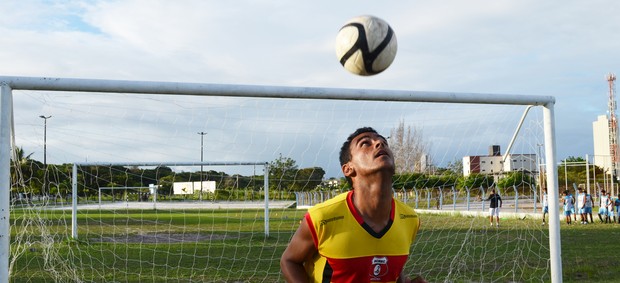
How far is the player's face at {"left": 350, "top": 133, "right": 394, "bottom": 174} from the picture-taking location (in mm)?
3703

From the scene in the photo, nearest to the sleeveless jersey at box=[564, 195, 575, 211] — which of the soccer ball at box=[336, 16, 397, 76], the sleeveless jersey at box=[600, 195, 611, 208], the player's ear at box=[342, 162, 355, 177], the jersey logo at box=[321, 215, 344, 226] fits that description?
the sleeveless jersey at box=[600, 195, 611, 208]

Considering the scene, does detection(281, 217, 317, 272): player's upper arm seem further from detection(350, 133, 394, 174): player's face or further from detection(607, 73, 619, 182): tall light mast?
detection(607, 73, 619, 182): tall light mast

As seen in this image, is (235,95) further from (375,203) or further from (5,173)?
(375,203)

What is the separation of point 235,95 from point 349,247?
10.9 feet

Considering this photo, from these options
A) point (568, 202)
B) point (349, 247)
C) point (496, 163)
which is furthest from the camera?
point (568, 202)

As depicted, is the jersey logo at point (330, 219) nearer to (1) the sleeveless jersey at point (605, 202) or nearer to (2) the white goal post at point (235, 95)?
(2) the white goal post at point (235, 95)

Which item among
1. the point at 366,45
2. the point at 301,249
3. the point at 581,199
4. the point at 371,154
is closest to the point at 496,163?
the point at 366,45

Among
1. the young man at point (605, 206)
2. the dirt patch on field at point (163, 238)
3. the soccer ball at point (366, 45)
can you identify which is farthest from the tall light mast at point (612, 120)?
the soccer ball at point (366, 45)

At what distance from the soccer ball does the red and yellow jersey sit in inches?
81.4

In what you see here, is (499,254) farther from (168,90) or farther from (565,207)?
(565,207)

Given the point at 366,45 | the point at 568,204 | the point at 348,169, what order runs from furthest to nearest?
the point at 568,204 < the point at 366,45 < the point at 348,169

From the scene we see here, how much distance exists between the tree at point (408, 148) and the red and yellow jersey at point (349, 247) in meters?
4.54

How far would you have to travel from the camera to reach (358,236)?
12.1 ft

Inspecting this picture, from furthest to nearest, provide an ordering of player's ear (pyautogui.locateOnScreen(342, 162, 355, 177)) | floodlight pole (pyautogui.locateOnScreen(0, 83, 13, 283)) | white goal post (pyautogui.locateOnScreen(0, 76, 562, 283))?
white goal post (pyautogui.locateOnScreen(0, 76, 562, 283)), floodlight pole (pyautogui.locateOnScreen(0, 83, 13, 283)), player's ear (pyautogui.locateOnScreen(342, 162, 355, 177))
